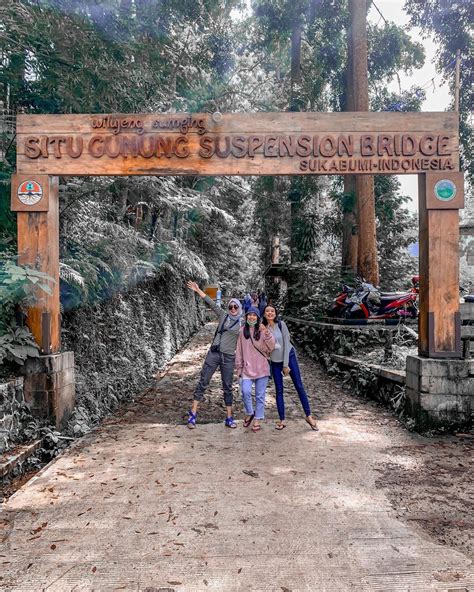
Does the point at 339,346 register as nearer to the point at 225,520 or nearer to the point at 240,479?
the point at 240,479

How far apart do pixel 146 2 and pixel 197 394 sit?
872cm

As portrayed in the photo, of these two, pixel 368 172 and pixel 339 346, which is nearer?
pixel 368 172

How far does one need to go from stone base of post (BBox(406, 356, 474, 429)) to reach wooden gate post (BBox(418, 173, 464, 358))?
220 millimetres

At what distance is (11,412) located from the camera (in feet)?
16.9

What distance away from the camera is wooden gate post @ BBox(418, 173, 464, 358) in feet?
19.4

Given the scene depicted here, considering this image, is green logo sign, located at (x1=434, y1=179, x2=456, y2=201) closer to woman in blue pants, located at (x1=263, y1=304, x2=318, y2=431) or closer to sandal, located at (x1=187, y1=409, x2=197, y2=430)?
woman in blue pants, located at (x1=263, y1=304, x2=318, y2=431)

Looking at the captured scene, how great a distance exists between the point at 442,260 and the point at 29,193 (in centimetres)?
543

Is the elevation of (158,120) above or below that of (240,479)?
above

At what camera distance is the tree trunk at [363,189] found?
1243 cm

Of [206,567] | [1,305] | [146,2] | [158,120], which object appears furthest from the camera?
[146,2]

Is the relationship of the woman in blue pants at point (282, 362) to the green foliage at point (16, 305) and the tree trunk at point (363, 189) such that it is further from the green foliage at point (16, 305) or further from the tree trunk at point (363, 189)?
the tree trunk at point (363, 189)

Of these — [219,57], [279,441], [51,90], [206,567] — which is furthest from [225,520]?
[219,57]

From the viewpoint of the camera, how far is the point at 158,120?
603 cm

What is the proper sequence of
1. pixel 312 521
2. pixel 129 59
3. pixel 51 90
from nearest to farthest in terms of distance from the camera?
pixel 312 521 → pixel 51 90 → pixel 129 59
